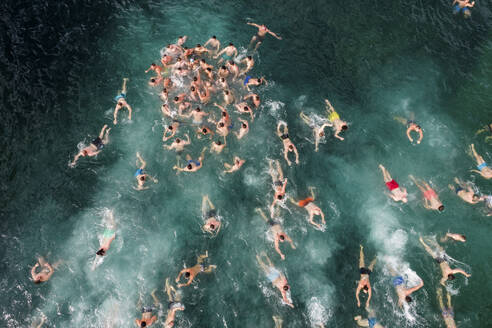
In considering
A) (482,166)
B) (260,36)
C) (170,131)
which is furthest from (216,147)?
(482,166)

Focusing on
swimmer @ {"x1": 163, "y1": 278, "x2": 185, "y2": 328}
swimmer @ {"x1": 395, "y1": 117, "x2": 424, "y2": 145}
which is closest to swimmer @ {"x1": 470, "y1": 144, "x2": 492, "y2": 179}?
swimmer @ {"x1": 395, "y1": 117, "x2": 424, "y2": 145}

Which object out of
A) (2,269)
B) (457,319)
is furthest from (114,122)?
(457,319)

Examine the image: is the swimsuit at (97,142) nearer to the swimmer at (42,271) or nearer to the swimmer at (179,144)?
the swimmer at (179,144)

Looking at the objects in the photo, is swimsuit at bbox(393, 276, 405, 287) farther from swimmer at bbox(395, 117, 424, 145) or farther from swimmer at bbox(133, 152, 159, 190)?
swimmer at bbox(133, 152, 159, 190)

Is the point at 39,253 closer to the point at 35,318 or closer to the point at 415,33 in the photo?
the point at 35,318

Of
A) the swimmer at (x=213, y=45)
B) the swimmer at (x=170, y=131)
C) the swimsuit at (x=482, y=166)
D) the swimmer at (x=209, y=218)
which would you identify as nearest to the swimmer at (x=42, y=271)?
the swimmer at (x=209, y=218)

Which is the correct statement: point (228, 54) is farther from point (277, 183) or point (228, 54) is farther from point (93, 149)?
point (93, 149)
